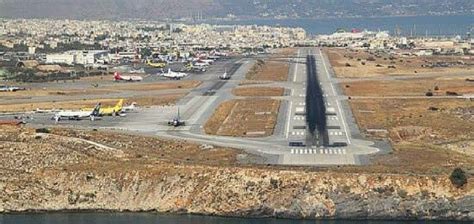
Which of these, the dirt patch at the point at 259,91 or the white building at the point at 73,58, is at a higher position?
the dirt patch at the point at 259,91

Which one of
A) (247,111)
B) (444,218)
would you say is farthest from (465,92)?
(444,218)

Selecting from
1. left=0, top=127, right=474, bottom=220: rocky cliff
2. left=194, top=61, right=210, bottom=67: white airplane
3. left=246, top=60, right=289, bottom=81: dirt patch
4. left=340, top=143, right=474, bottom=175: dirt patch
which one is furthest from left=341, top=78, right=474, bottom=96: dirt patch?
left=0, top=127, right=474, bottom=220: rocky cliff

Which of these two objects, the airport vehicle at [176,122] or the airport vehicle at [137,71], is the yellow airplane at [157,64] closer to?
the airport vehicle at [137,71]

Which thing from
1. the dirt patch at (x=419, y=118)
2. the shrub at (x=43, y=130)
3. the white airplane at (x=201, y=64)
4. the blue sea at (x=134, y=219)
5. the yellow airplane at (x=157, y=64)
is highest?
the shrub at (x=43, y=130)

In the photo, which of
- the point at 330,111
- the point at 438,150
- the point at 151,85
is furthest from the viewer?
the point at 151,85

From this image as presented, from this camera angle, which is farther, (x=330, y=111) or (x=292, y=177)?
(x=330, y=111)

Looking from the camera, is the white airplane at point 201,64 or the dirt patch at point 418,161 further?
the white airplane at point 201,64

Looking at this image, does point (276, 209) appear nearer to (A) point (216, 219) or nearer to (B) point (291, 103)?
(A) point (216, 219)

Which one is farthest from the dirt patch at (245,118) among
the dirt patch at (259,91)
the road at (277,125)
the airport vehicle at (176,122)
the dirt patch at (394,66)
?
the dirt patch at (394,66)
